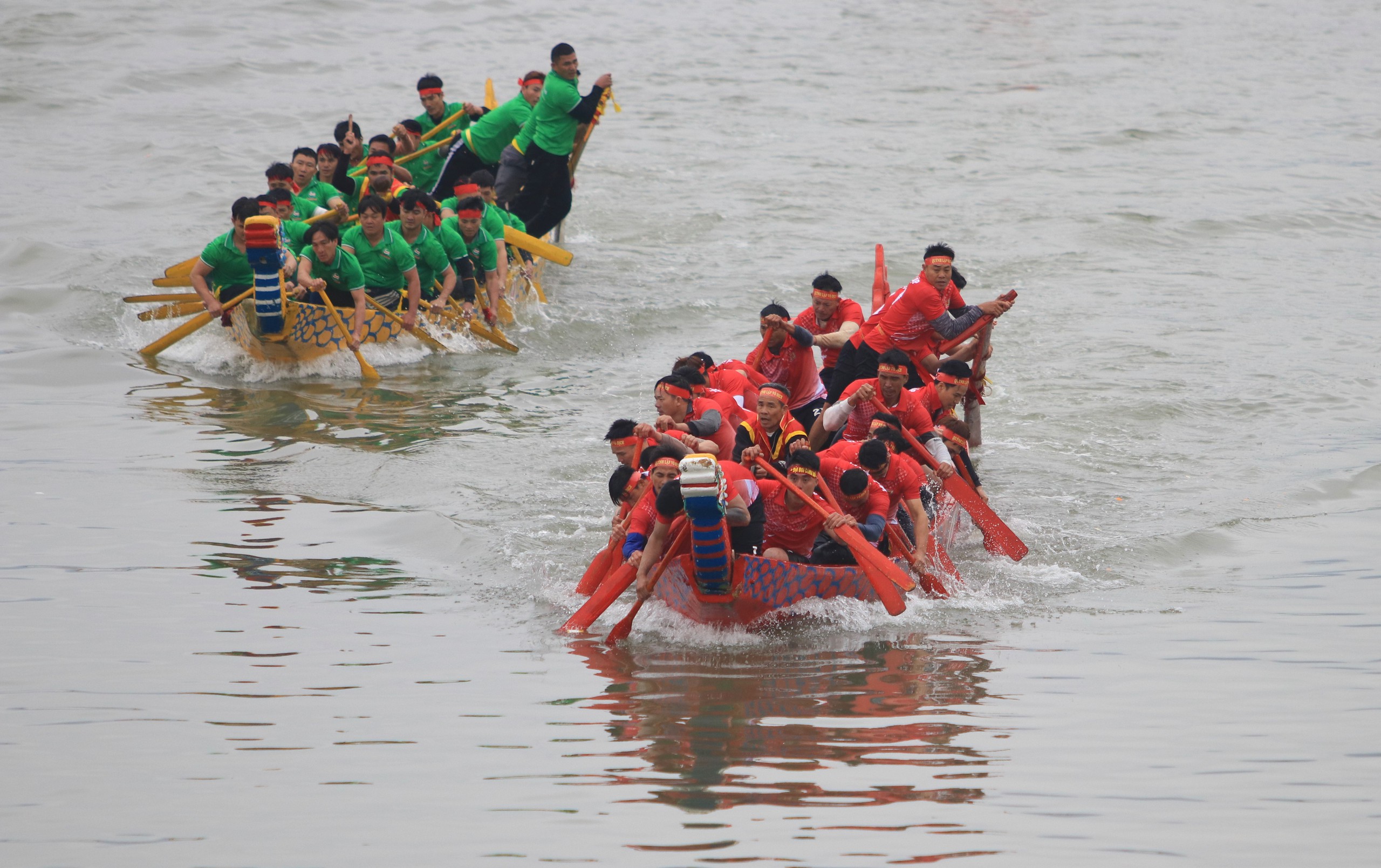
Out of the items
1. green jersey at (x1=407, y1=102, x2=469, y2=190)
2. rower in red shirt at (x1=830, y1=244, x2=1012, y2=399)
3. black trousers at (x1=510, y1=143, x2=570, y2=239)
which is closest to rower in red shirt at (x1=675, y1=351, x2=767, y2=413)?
rower in red shirt at (x1=830, y1=244, x2=1012, y2=399)

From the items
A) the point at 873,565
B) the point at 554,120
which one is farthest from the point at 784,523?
the point at 554,120

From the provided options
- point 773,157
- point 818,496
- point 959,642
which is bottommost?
point 959,642

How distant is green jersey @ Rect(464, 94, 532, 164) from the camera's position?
14.5 metres

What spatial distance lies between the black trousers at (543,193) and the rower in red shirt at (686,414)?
726 centimetres

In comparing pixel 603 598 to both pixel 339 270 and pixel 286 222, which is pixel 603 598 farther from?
pixel 286 222

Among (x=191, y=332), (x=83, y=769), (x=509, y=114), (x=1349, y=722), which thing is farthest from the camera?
(x=509, y=114)

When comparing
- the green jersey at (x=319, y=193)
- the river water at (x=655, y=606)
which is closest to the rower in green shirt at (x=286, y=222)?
the green jersey at (x=319, y=193)

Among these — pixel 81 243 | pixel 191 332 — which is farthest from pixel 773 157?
pixel 191 332

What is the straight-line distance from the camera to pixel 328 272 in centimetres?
1173

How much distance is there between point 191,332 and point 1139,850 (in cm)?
1033

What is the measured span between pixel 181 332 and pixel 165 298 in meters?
0.39

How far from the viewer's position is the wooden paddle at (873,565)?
277 inches

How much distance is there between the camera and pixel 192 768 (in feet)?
17.1

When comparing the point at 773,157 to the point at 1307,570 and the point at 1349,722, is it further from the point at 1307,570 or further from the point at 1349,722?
the point at 1349,722
